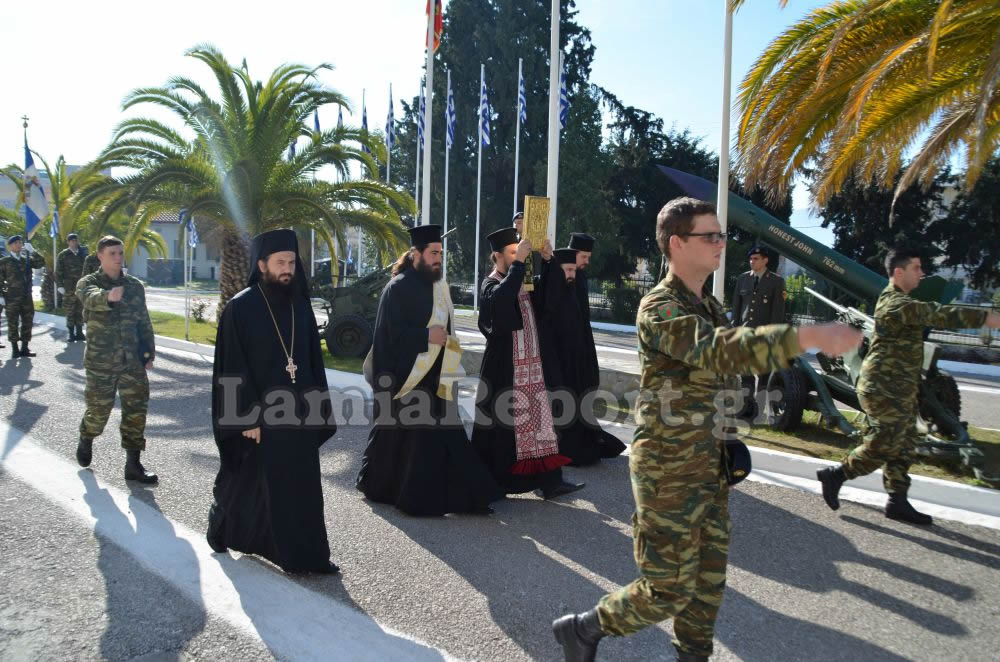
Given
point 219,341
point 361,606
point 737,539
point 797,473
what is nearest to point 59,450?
point 219,341

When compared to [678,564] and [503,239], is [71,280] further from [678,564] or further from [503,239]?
[678,564]

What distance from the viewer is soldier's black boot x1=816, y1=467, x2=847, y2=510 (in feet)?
17.6

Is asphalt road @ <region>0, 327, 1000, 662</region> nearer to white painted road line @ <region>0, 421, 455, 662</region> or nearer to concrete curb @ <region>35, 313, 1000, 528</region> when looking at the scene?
white painted road line @ <region>0, 421, 455, 662</region>

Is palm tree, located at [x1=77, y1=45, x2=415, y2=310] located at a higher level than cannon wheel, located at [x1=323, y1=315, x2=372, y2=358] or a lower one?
higher

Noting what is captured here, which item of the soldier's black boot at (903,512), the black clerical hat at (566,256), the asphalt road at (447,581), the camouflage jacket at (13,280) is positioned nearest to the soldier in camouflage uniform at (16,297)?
the camouflage jacket at (13,280)

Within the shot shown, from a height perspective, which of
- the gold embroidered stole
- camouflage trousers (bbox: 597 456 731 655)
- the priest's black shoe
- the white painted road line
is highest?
the gold embroidered stole

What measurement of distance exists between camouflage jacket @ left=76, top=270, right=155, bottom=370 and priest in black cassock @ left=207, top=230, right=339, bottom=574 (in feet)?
7.12

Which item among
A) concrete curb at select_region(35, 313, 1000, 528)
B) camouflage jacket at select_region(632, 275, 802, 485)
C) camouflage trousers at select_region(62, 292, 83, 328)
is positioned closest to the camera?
camouflage jacket at select_region(632, 275, 802, 485)

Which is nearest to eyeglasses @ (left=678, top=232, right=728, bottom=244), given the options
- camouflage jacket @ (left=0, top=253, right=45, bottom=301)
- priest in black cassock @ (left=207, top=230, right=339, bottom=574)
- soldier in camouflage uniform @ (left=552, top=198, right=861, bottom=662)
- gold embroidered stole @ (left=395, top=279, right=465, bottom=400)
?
soldier in camouflage uniform @ (left=552, top=198, right=861, bottom=662)

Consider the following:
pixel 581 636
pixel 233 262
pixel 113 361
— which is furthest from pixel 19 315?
pixel 581 636

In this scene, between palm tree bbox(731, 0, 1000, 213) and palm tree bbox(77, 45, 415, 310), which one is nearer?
palm tree bbox(731, 0, 1000, 213)

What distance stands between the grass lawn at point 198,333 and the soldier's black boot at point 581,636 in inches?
324

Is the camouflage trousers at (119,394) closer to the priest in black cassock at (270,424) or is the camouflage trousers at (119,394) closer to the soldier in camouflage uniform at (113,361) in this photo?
the soldier in camouflage uniform at (113,361)

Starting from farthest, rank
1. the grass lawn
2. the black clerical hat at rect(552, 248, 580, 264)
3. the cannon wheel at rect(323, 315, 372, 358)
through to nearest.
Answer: the cannon wheel at rect(323, 315, 372, 358)
the grass lawn
the black clerical hat at rect(552, 248, 580, 264)
